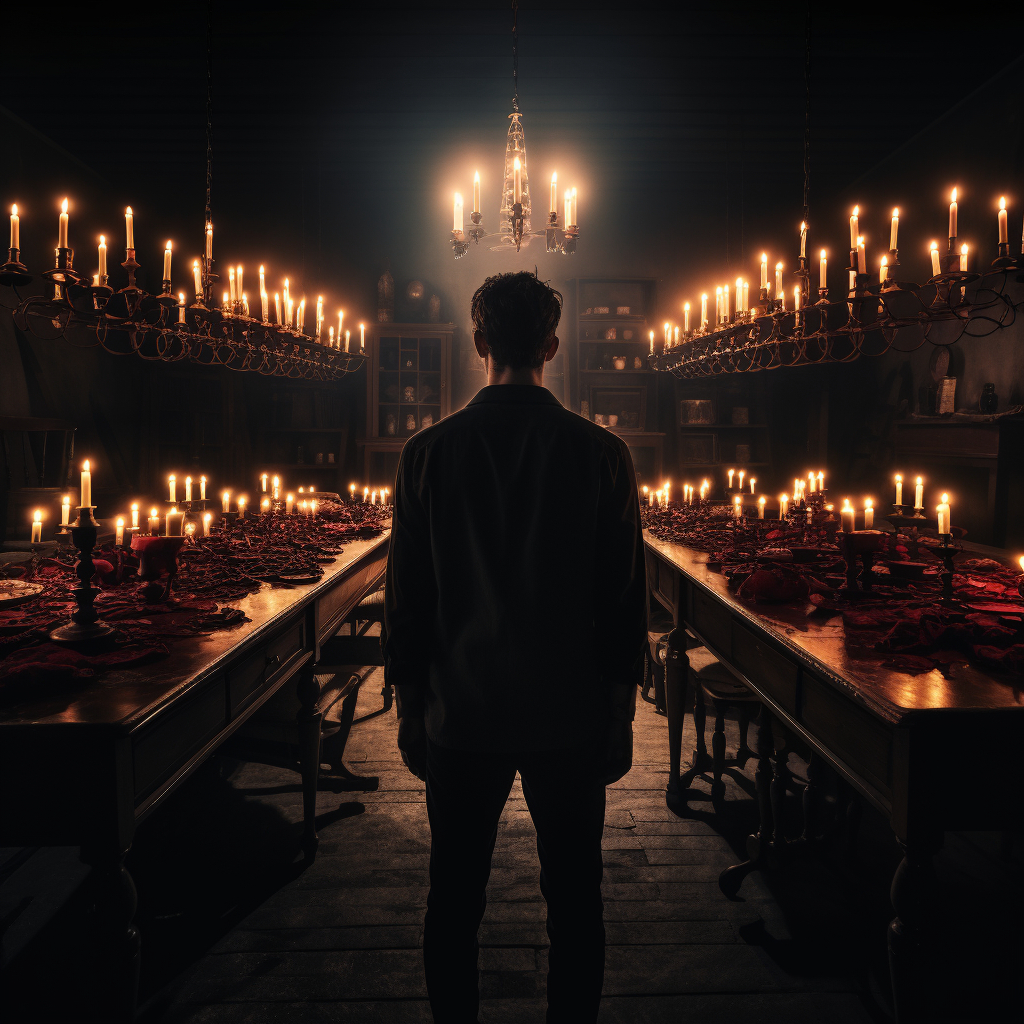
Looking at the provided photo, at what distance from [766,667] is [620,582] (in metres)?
0.76

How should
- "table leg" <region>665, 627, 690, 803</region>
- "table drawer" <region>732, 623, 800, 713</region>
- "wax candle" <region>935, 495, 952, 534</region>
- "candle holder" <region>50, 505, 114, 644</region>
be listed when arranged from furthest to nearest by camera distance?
"table leg" <region>665, 627, 690, 803</region>
"wax candle" <region>935, 495, 952, 534</region>
"table drawer" <region>732, 623, 800, 713</region>
"candle holder" <region>50, 505, 114, 644</region>

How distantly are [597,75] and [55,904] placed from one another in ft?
18.3

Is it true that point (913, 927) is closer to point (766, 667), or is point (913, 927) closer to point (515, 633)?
point (766, 667)

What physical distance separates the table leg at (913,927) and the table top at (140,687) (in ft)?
4.61

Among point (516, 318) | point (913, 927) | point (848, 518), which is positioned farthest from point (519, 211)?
point (913, 927)

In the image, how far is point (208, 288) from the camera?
9.99ft

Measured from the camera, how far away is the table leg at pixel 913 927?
119cm

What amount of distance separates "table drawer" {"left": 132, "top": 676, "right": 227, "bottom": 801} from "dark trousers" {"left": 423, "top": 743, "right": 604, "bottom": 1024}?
20.5 inches

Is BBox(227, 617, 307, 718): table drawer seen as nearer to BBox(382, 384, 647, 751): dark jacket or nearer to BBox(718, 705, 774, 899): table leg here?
BBox(382, 384, 647, 751): dark jacket

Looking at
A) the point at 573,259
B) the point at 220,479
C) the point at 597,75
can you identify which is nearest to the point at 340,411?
the point at 220,479

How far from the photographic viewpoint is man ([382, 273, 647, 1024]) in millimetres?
1202

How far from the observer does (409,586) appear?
1280 mm

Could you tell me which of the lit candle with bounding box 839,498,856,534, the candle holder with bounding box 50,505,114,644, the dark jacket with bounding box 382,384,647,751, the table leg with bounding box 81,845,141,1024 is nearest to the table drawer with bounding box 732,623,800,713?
the lit candle with bounding box 839,498,856,534

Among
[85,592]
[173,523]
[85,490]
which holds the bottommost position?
[85,592]
